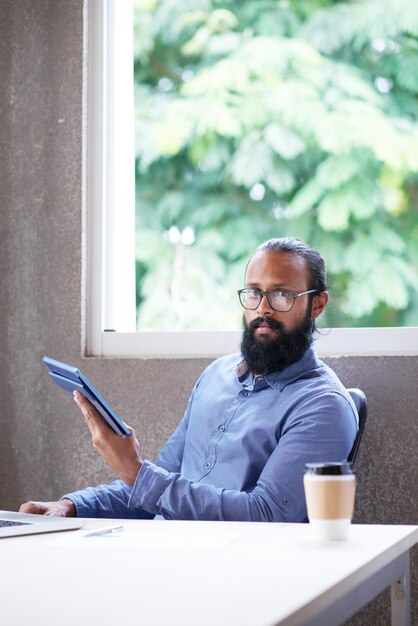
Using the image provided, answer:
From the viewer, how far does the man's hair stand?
258 cm

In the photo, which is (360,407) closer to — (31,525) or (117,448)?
(117,448)

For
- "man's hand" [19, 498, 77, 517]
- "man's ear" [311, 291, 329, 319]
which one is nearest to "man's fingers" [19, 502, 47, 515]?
"man's hand" [19, 498, 77, 517]

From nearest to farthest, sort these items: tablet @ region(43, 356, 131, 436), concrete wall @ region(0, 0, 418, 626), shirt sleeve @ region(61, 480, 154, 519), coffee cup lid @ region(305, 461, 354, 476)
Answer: coffee cup lid @ region(305, 461, 354, 476) → tablet @ region(43, 356, 131, 436) → shirt sleeve @ region(61, 480, 154, 519) → concrete wall @ region(0, 0, 418, 626)

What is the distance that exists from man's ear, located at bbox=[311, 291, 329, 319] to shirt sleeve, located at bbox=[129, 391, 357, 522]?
39 centimetres

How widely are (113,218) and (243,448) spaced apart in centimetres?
114

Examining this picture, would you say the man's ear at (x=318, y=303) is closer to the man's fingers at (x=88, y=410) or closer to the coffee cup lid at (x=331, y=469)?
the man's fingers at (x=88, y=410)

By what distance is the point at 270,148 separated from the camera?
12.7 ft

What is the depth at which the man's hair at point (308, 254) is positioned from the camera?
8.48 feet

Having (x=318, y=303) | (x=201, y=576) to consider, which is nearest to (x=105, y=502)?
(x=318, y=303)

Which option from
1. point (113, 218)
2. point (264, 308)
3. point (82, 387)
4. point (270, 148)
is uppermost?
point (270, 148)

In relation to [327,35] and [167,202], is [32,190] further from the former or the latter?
[327,35]

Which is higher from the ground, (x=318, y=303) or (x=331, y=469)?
(x=318, y=303)

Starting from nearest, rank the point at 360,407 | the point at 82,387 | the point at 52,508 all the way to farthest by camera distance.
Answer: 1. the point at 82,387
2. the point at 52,508
3. the point at 360,407

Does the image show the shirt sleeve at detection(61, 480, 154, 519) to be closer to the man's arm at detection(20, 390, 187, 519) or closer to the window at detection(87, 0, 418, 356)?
the man's arm at detection(20, 390, 187, 519)
